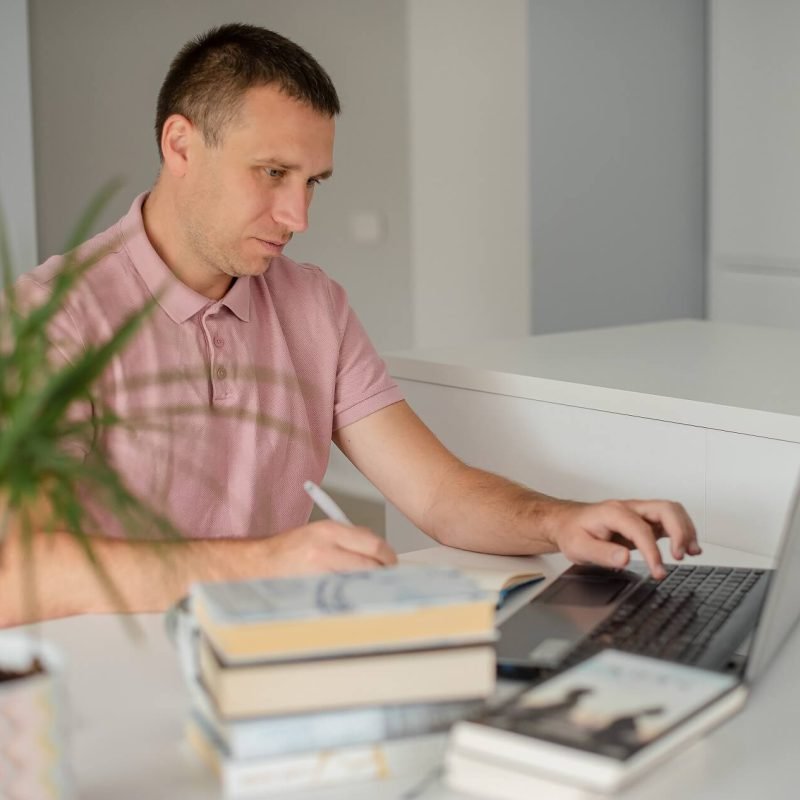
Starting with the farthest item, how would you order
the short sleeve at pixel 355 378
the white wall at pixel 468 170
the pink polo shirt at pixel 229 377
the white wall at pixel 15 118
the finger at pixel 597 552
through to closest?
the white wall at pixel 468 170 → the white wall at pixel 15 118 → the short sleeve at pixel 355 378 → the pink polo shirt at pixel 229 377 → the finger at pixel 597 552

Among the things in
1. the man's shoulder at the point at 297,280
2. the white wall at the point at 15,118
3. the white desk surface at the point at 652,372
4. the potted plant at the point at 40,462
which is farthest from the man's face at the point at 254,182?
the white wall at the point at 15,118

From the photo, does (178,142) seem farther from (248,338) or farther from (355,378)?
(355,378)

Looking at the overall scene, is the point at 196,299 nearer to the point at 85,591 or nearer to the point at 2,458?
the point at 85,591

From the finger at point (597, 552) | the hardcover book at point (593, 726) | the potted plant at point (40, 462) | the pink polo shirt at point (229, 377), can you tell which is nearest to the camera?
the potted plant at point (40, 462)

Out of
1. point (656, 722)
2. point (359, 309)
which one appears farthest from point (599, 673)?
point (359, 309)

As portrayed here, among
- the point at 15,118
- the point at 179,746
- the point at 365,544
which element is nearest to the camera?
the point at 179,746

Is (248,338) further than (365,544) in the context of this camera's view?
Yes

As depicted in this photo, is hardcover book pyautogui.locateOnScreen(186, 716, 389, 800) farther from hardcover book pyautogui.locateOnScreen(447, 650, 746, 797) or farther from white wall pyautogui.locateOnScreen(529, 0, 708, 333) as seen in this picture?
white wall pyautogui.locateOnScreen(529, 0, 708, 333)

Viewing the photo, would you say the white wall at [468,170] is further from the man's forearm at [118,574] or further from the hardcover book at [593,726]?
the hardcover book at [593,726]

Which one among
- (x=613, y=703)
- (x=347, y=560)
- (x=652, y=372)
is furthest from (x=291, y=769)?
(x=652, y=372)

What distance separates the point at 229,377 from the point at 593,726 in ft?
2.98

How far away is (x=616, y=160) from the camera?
3982 mm

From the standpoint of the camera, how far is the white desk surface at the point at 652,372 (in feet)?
5.47

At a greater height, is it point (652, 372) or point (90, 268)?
point (90, 268)
